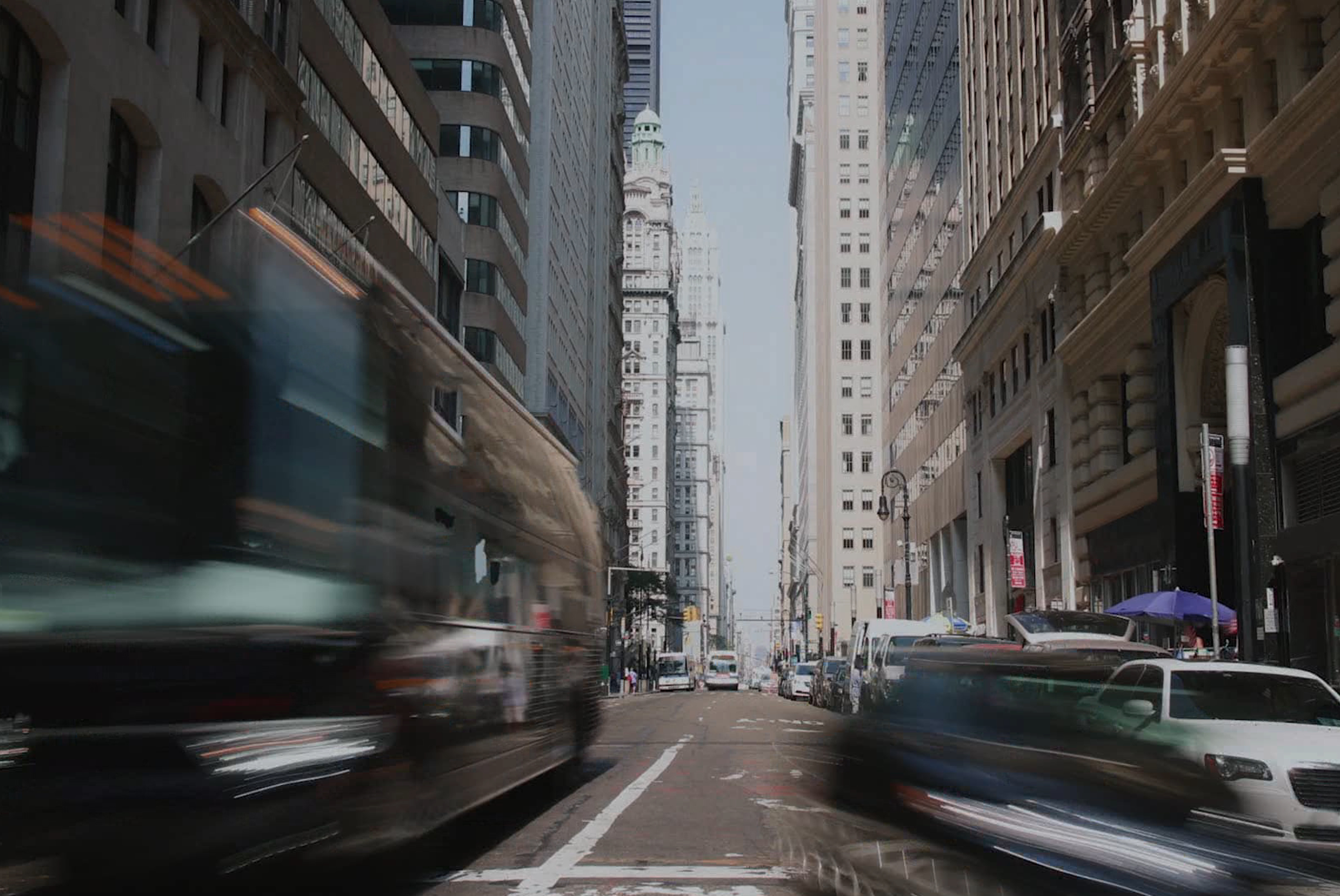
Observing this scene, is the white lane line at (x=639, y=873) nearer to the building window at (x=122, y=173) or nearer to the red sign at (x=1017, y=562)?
the building window at (x=122, y=173)

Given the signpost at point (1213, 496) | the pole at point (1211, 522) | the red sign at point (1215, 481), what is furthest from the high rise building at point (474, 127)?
the pole at point (1211, 522)

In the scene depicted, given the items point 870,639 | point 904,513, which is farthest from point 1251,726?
point 904,513

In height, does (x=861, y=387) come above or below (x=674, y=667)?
above

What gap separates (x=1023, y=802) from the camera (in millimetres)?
5012

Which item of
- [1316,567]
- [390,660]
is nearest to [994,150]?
[1316,567]

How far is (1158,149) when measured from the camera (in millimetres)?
32406

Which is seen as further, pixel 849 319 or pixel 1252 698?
pixel 849 319

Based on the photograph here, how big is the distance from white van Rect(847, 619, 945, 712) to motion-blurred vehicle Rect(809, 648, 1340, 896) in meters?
24.4

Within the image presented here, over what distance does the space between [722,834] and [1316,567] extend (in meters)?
18.0

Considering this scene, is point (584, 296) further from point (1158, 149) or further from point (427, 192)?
point (1158, 149)

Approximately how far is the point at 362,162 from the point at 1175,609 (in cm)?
2532

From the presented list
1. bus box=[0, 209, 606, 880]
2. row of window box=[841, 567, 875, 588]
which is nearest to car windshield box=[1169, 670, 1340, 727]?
bus box=[0, 209, 606, 880]

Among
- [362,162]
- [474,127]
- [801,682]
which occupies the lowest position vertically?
[801,682]

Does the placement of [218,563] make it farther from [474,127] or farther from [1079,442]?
[474,127]
